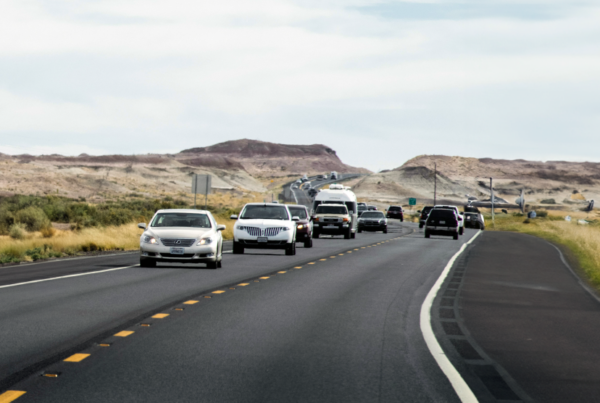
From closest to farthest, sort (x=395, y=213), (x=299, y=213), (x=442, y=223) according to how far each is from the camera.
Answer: (x=299, y=213), (x=442, y=223), (x=395, y=213)

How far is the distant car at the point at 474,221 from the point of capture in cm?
6625

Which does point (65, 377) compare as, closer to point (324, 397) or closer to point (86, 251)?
point (324, 397)

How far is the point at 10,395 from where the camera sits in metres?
6.65

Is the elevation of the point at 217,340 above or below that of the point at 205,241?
below

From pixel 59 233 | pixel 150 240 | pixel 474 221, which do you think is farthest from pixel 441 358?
pixel 474 221

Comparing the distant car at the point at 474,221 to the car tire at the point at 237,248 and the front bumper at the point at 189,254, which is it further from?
the front bumper at the point at 189,254

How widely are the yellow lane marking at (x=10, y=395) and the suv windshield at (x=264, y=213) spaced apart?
19.9 m

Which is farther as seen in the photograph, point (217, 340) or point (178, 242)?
point (178, 242)

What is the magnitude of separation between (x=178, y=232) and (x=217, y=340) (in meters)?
10.9

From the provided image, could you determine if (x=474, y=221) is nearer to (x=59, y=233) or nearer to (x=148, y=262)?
(x=59, y=233)

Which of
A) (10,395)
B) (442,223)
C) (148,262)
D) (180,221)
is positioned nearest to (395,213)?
(442,223)

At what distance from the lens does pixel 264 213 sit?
27.2 m

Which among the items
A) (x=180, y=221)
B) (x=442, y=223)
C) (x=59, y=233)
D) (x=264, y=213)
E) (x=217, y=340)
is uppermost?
(x=264, y=213)

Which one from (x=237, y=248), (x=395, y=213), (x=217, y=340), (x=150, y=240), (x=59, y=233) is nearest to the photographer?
(x=217, y=340)
